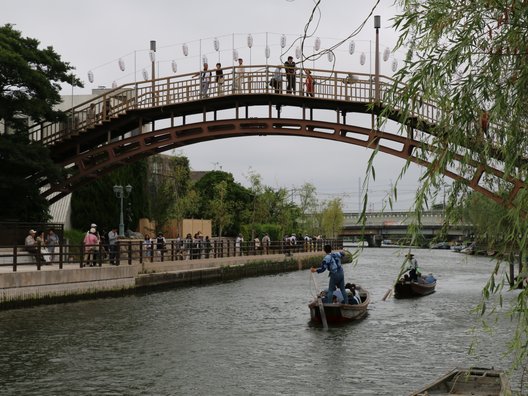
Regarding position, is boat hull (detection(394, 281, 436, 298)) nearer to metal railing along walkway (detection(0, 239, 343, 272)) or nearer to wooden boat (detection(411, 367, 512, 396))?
metal railing along walkway (detection(0, 239, 343, 272))

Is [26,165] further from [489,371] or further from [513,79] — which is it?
[513,79]

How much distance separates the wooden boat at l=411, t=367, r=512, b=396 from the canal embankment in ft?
47.4

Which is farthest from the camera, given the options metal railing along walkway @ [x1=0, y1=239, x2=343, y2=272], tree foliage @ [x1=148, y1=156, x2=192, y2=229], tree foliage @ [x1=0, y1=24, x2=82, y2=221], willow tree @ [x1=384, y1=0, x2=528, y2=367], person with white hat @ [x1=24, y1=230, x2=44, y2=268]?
tree foliage @ [x1=148, y1=156, x2=192, y2=229]

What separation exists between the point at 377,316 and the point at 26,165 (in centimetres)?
1719

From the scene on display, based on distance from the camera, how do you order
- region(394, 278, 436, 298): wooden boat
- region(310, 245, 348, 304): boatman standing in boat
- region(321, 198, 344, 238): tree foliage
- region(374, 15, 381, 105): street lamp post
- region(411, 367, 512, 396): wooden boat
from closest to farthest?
region(411, 367, 512, 396): wooden boat
region(310, 245, 348, 304): boatman standing in boat
region(374, 15, 381, 105): street lamp post
region(394, 278, 436, 298): wooden boat
region(321, 198, 344, 238): tree foliage

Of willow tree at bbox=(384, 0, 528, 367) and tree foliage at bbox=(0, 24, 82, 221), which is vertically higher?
tree foliage at bbox=(0, 24, 82, 221)

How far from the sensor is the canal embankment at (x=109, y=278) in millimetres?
21328

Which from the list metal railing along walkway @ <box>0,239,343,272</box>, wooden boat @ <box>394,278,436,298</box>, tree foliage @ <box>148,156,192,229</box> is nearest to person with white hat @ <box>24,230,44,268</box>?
metal railing along walkway @ <box>0,239,343,272</box>

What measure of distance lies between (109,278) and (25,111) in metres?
9.55

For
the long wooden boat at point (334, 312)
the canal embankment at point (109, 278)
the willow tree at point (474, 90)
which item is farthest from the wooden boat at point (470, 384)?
the canal embankment at point (109, 278)

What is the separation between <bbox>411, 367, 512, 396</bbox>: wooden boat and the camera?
978 cm

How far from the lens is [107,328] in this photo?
61.3 feet

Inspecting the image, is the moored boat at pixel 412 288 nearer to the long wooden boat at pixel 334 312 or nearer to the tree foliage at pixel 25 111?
the long wooden boat at pixel 334 312

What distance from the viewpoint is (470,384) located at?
10.1 meters
